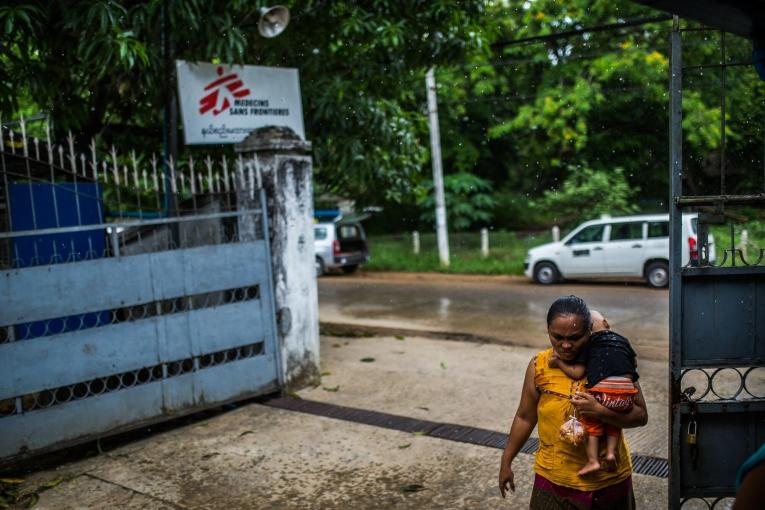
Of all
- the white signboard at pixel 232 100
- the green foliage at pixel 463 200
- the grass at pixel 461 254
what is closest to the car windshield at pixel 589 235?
the grass at pixel 461 254

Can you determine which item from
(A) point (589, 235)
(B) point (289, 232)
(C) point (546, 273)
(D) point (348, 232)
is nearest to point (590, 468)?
(B) point (289, 232)

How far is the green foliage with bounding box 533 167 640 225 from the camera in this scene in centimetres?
1997

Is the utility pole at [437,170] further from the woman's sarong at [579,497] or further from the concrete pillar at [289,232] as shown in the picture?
the woman's sarong at [579,497]

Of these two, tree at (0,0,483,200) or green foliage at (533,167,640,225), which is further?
green foliage at (533,167,640,225)

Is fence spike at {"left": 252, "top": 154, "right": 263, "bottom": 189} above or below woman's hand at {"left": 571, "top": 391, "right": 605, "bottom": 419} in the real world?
above

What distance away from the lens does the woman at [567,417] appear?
2.68 meters

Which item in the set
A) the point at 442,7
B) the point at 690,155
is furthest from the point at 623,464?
the point at 690,155

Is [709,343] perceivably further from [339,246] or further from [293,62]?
[339,246]

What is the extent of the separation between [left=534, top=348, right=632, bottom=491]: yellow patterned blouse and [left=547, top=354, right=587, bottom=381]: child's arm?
0.07ft

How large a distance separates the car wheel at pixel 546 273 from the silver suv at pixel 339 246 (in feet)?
20.4

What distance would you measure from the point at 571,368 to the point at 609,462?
1.24 feet

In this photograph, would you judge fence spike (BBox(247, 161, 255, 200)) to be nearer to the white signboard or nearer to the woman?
the white signboard

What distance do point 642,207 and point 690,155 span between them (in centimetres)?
575

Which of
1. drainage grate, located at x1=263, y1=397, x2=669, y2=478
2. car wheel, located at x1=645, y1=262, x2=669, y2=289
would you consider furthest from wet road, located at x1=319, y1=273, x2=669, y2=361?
drainage grate, located at x1=263, y1=397, x2=669, y2=478
